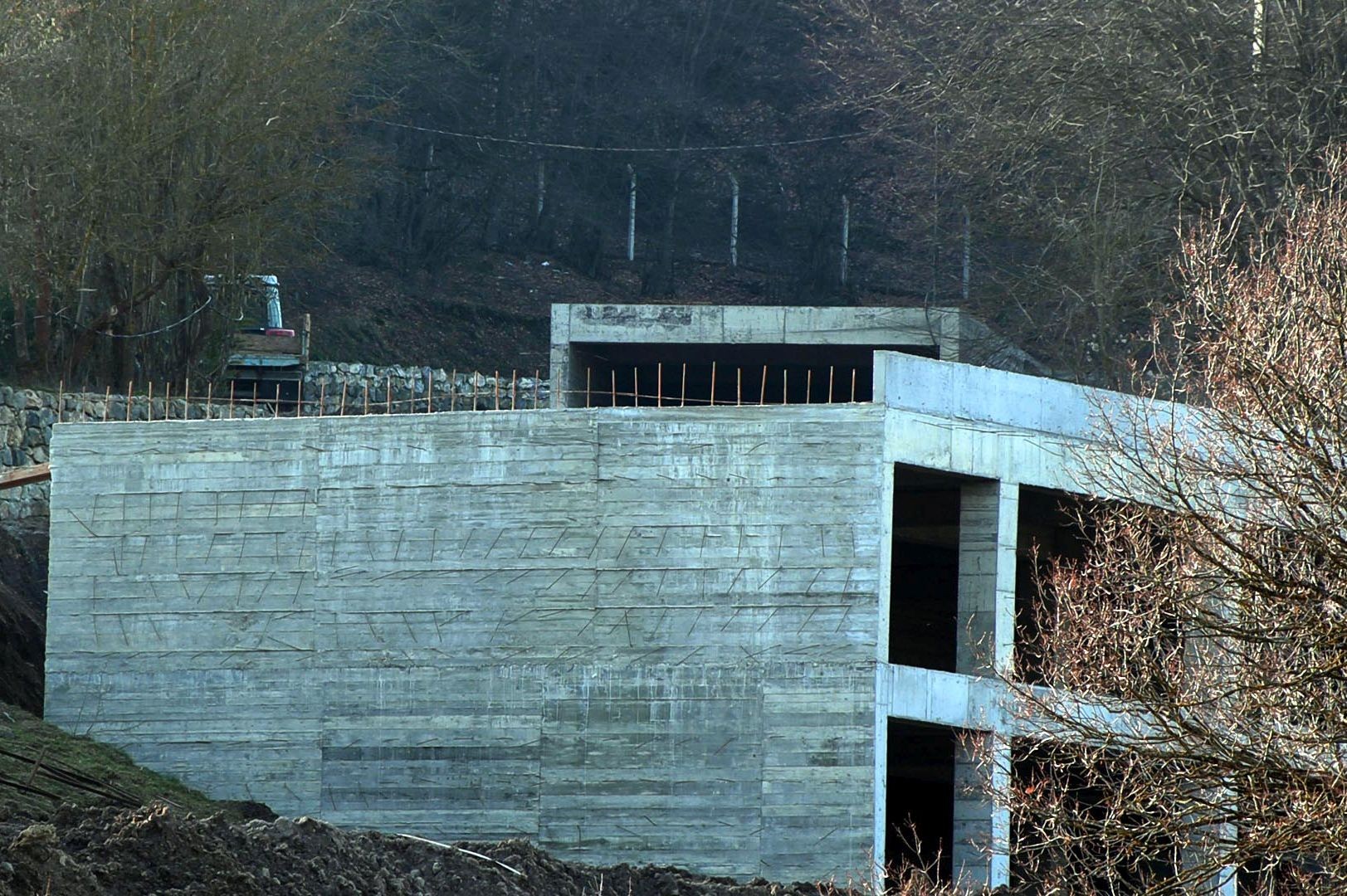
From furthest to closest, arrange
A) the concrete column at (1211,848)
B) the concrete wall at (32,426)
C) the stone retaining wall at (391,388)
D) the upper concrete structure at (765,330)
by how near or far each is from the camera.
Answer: the stone retaining wall at (391,388) < the upper concrete structure at (765,330) < the concrete wall at (32,426) < the concrete column at (1211,848)

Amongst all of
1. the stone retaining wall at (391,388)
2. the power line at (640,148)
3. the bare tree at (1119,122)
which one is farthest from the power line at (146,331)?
the power line at (640,148)

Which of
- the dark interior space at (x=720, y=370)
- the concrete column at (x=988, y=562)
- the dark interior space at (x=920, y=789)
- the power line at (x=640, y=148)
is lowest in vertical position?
the dark interior space at (x=920, y=789)

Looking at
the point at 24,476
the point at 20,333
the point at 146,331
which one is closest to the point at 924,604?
the point at 24,476

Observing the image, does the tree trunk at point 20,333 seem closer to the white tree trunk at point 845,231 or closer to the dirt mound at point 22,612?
the dirt mound at point 22,612

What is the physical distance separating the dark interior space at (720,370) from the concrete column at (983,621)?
12.4 metres

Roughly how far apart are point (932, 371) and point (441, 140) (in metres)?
34.5

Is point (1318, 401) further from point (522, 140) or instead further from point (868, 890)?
point (522, 140)

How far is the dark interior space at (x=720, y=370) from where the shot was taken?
34406 millimetres

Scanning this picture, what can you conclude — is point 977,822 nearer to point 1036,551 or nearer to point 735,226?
point 1036,551

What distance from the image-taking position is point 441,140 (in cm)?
5216

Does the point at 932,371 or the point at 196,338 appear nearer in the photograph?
the point at 932,371

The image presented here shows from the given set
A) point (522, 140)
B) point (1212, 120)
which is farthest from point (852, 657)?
point (522, 140)

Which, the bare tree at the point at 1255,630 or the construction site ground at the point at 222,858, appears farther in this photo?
the construction site ground at the point at 222,858

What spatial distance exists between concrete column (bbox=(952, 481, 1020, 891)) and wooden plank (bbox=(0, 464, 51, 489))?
11319mm
